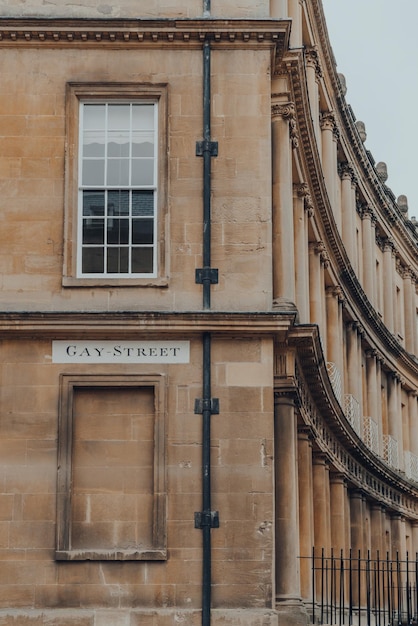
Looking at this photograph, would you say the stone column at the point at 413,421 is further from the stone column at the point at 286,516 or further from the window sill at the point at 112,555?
the window sill at the point at 112,555

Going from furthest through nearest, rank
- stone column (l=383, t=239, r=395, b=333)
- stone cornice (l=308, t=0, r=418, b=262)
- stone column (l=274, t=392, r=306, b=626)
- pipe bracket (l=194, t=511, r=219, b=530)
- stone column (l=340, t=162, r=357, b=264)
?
1. stone column (l=383, t=239, r=395, b=333)
2. stone column (l=340, t=162, r=357, b=264)
3. stone cornice (l=308, t=0, r=418, b=262)
4. stone column (l=274, t=392, r=306, b=626)
5. pipe bracket (l=194, t=511, r=219, b=530)

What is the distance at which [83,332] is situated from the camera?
23.9 meters

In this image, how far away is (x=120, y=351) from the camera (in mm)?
23984

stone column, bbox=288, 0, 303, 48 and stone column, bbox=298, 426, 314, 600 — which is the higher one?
stone column, bbox=288, 0, 303, 48

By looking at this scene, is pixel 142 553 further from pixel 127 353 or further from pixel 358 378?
pixel 358 378

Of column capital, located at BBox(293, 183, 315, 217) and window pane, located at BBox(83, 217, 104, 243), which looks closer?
window pane, located at BBox(83, 217, 104, 243)

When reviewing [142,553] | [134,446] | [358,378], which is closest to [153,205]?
[134,446]

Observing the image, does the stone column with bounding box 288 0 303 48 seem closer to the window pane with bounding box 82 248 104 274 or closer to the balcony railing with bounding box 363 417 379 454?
the window pane with bounding box 82 248 104 274

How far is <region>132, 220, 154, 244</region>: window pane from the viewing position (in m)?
24.8

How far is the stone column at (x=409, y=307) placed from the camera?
193 feet

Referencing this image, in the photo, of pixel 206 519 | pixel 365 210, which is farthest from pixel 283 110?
pixel 365 210

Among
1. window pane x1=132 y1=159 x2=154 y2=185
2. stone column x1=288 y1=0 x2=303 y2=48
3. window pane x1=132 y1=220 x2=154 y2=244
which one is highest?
stone column x1=288 y1=0 x2=303 y2=48

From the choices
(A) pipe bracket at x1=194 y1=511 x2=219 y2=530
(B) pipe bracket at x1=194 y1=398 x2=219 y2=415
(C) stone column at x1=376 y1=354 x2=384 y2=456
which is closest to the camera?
(A) pipe bracket at x1=194 y1=511 x2=219 y2=530

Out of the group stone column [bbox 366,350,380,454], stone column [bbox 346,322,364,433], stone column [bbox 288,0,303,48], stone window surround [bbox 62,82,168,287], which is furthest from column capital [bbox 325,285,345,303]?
stone window surround [bbox 62,82,168,287]
